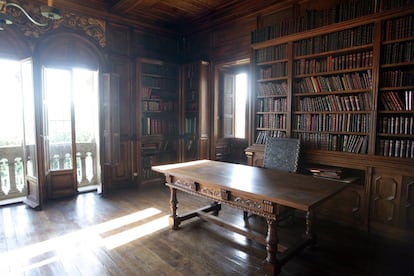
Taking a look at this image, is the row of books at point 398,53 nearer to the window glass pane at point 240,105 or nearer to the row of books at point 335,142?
the row of books at point 335,142

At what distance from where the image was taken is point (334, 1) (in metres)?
3.40

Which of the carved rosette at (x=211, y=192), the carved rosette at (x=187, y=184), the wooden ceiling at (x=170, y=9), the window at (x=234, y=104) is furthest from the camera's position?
the window at (x=234, y=104)

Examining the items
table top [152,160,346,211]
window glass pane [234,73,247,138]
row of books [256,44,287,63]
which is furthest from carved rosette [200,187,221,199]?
window glass pane [234,73,247,138]

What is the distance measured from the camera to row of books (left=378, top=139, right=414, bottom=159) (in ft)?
9.19

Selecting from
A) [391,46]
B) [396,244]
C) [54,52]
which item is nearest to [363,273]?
[396,244]

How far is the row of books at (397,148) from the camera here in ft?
9.19

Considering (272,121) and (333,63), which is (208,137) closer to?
(272,121)

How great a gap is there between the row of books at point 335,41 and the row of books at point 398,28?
15 cm

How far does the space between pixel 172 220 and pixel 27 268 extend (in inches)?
57.7

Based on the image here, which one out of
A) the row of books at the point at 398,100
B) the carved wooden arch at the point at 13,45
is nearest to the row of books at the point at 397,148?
the row of books at the point at 398,100

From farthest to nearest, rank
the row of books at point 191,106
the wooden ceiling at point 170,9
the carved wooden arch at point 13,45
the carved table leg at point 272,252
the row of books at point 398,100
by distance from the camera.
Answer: the row of books at point 191,106, the wooden ceiling at point 170,9, the carved wooden arch at point 13,45, the row of books at point 398,100, the carved table leg at point 272,252

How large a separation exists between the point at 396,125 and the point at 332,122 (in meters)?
0.69

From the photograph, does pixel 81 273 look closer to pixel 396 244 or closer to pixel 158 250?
pixel 158 250

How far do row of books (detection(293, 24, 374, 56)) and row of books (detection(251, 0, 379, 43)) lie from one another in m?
Result: 0.15
